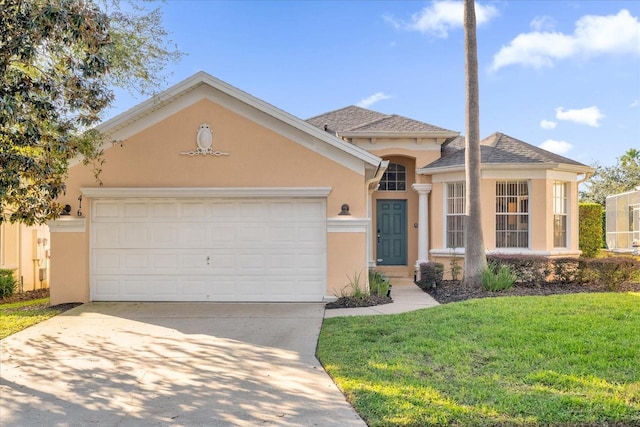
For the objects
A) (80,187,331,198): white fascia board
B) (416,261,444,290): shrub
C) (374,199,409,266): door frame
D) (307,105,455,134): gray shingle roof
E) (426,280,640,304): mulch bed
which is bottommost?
(426,280,640,304): mulch bed

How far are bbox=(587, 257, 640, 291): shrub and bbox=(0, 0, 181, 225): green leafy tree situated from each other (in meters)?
10.8

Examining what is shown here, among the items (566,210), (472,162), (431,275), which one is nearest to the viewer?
(472,162)

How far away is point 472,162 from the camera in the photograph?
10.8 m

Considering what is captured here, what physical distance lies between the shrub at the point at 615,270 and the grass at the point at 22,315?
12016 mm

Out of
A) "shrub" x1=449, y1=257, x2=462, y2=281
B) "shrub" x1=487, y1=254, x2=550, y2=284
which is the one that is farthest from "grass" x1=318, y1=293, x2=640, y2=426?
"shrub" x1=449, y1=257, x2=462, y2=281

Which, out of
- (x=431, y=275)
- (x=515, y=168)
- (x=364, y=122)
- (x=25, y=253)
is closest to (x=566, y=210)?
(x=515, y=168)

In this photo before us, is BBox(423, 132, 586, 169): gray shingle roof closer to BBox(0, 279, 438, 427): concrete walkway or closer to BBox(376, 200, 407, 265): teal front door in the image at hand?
BBox(376, 200, 407, 265): teal front door

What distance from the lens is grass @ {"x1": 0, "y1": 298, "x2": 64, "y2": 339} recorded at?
25.7 ft

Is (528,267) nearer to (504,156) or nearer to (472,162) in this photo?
(472,162)

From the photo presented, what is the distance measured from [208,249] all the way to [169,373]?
4763mm

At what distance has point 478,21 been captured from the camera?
11.2 meters

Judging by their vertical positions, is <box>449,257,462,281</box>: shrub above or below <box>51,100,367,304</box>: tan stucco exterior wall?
below

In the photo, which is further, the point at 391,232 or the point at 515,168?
the point at 391,232

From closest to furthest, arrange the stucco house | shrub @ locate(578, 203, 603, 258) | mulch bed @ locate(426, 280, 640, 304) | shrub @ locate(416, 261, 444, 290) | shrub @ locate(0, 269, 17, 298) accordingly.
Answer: the stucco house, mulch bed @ locate(426, 280, 640, 304), shrub @ locate(416, 261, 444, 290), shrub @ locate(0, 269, 17, 298), shrub @ locate(578, 203, 603, 258)
